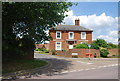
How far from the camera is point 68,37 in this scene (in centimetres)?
3659

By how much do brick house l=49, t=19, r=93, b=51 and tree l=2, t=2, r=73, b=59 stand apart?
2204 centimetres

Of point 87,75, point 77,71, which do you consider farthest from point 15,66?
point 87,75

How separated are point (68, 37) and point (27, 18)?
2608 cm

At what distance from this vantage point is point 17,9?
9.63 metres

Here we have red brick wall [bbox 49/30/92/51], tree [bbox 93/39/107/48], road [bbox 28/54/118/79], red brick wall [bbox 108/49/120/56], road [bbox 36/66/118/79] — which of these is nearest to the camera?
road [bbox 36/66/118/79]

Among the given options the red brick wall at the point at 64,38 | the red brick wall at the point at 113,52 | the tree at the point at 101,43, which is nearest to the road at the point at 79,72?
the red brick wall at the point at 113,52

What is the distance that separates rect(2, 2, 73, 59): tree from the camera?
9305mm

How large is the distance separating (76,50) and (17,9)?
19308 mm

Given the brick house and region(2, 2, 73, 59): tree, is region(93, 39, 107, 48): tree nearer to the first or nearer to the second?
the brick house

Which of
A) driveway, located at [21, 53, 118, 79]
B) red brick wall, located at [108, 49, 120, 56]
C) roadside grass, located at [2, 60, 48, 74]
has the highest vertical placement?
red brick wall, located at [108, 49, 120, 56]

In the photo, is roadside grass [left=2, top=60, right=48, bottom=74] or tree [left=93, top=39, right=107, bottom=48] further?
tree [left=93, top=39, right=107, bottom=48]

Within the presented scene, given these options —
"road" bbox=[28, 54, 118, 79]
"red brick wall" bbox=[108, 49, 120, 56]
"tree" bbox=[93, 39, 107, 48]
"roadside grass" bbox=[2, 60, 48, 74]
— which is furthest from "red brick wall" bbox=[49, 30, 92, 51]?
"roadside grass" bbox=[2, 60, 48, 74]

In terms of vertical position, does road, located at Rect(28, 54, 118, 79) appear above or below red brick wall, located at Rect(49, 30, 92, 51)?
below

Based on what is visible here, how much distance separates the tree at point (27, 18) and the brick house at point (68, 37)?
72.3 ft
